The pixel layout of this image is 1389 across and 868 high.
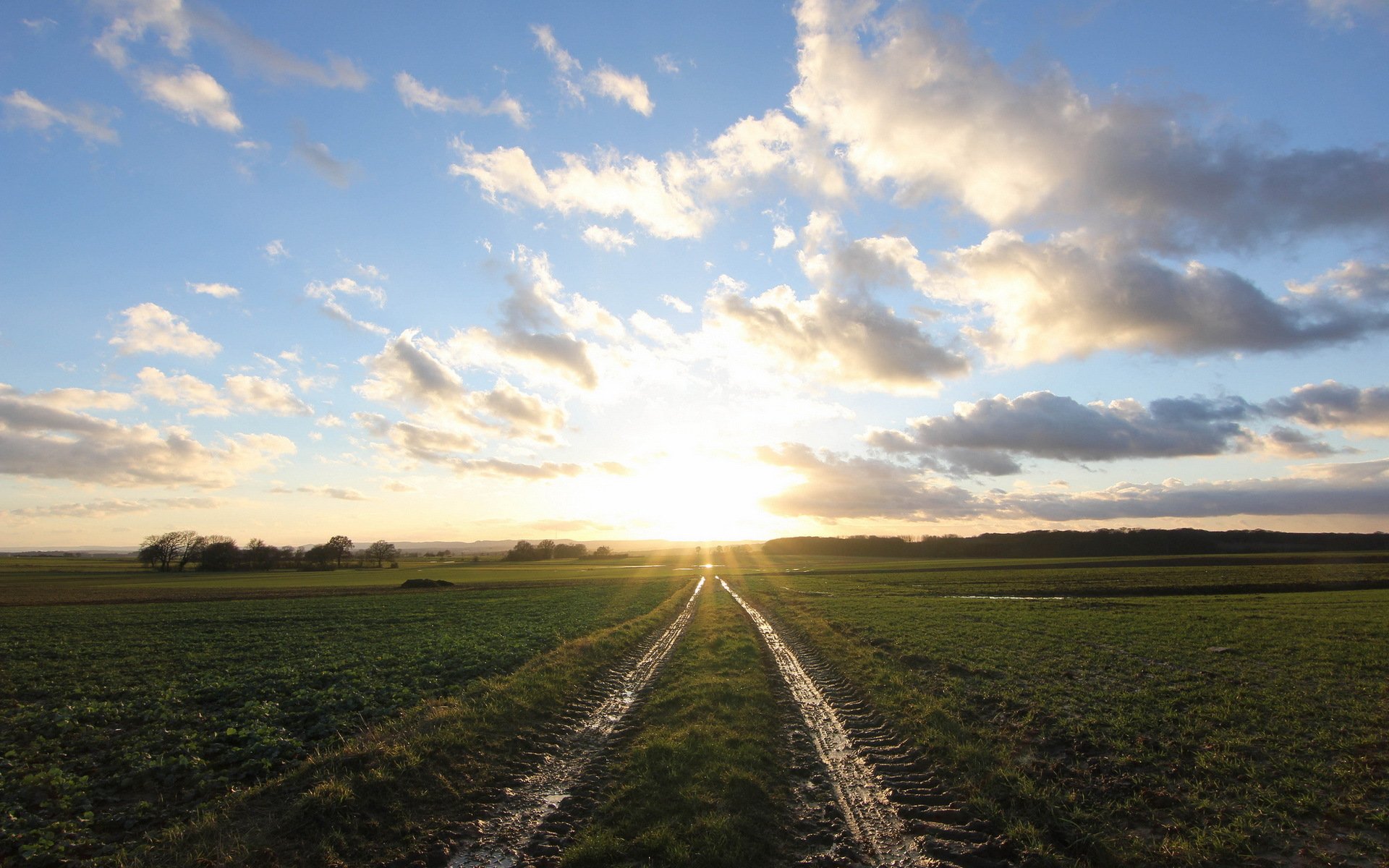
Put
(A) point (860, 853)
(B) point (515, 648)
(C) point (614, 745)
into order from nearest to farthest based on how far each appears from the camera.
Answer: (A) point (860, 853) < (C) point (614, 745) < (B) point (515, 648)

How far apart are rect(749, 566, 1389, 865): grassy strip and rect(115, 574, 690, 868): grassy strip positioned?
8.46 meters

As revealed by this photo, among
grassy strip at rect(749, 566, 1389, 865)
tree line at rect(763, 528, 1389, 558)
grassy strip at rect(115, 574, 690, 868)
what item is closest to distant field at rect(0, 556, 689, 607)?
grassy strip at rect(115, 574, 690, 868)

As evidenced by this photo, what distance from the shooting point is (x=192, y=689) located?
63.3 ft

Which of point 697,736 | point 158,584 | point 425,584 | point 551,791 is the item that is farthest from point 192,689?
point 158,584

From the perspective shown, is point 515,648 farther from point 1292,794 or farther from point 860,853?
point 1292,794

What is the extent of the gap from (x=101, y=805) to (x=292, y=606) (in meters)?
51.9

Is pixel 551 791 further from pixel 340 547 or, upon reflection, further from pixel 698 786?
pixel 340 547

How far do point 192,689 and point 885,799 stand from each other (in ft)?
71.9

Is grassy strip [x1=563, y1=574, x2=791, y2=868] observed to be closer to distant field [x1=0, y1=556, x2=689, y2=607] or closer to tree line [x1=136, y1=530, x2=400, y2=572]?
distant field [x1=0, y1=556, x2=689, y2=607]

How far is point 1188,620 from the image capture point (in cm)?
3003

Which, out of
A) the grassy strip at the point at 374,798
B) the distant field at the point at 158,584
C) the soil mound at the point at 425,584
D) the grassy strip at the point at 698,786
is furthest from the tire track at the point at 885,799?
the soil mound at the point at 425,584

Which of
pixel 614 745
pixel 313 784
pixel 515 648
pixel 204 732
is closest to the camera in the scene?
pixel 313 784

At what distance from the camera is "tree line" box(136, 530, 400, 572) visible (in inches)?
5615

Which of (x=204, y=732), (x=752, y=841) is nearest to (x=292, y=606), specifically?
(x=204, y=732)
